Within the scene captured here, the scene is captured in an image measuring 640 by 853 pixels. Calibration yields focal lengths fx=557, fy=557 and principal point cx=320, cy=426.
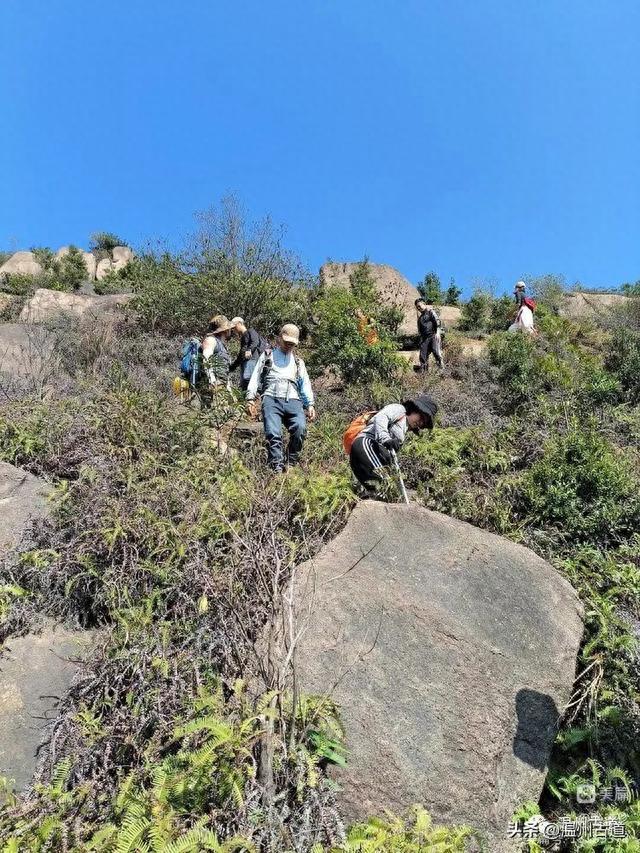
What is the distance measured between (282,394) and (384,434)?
1.39 m

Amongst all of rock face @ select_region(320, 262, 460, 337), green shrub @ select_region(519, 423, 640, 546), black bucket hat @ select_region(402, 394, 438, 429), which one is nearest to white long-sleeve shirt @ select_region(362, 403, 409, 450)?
black bucket hat @ select_region(402, 394, 438, 429)

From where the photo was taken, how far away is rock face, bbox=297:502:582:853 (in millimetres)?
2891

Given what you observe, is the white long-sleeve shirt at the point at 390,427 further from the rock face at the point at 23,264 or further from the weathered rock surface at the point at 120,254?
the weathered rock surface at the point at 120,254

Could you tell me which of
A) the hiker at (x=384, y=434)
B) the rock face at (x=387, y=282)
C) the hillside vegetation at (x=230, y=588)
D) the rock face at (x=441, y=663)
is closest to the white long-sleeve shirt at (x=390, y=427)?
the hiker at (x=384, y=434)

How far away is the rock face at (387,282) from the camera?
16.1 metres

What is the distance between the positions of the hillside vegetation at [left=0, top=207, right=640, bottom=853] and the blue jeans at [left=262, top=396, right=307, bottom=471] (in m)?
0.27

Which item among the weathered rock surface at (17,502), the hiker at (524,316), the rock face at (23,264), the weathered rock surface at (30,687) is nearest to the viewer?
the weathered rock surface at (30,687)

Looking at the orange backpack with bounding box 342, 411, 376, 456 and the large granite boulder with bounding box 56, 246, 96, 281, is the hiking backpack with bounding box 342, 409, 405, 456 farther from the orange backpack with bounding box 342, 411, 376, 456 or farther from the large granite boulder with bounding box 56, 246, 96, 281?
the large granite boulder with bounding box 56, 246, 96, 281

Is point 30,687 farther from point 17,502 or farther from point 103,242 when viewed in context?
point 103,242

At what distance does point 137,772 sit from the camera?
8.95ft

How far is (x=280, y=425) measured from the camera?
226 inches

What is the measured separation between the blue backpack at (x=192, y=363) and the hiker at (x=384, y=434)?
3.05 meters

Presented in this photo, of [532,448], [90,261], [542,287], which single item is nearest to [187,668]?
[532,448]

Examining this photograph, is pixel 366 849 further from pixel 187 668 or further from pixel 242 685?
pixel 187 668
